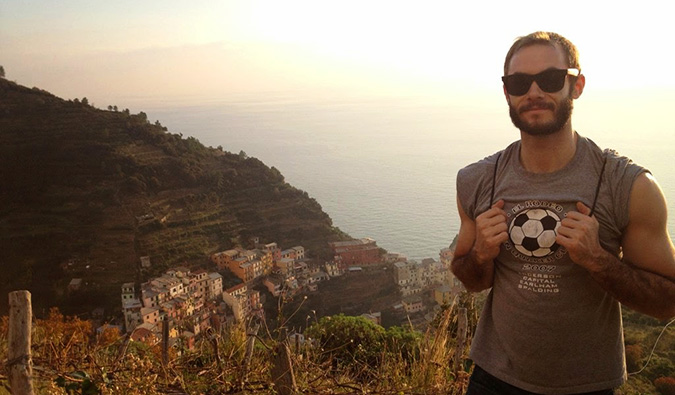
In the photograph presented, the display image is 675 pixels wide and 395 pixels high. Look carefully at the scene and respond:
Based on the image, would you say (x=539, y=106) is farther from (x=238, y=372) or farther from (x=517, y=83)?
(x=238, y=372)

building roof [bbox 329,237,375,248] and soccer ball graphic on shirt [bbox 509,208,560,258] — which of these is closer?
soccer ball graphic on shirt [bbox 509,208,560,258]

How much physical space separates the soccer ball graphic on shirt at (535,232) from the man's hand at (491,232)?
0.04m

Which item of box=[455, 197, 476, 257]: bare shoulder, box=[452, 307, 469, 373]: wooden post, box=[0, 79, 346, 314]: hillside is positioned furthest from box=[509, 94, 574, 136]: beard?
box=[0, 79, 346, 314]: hillside

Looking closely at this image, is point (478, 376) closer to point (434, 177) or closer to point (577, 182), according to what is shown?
point (577, 182)

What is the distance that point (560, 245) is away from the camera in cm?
142

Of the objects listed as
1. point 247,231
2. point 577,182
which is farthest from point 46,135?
point 577,182

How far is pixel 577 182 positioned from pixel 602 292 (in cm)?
33

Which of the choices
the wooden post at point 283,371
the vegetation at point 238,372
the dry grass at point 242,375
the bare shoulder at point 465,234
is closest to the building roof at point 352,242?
the vegetation at point 238,372

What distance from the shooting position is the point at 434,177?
4609 centimetres

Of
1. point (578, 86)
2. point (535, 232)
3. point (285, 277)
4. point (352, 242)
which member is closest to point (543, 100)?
point (578, 86)

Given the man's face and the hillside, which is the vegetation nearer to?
the man's face

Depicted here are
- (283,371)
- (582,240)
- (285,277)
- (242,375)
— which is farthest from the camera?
(285,277)

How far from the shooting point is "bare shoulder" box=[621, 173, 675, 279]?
1328 millimetres

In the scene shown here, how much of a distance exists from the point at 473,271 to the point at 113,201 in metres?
36.0
